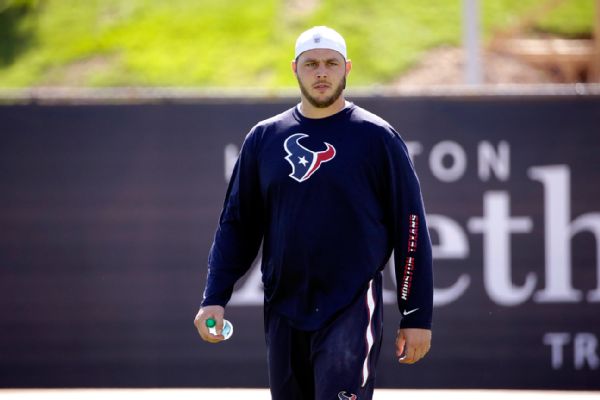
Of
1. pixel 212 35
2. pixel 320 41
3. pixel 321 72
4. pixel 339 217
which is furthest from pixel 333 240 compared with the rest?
pixel 212 35

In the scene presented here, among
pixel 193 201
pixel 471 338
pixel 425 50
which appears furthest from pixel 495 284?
pixel 425 50

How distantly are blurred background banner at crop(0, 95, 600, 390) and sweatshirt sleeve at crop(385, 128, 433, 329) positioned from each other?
3290 millimetres

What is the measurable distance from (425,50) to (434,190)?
9.97 m

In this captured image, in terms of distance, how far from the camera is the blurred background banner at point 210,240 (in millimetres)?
7363

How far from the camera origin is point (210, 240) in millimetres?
7457

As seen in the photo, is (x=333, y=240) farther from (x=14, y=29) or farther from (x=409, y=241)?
(x=14, y=29)

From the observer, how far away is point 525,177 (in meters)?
7.37

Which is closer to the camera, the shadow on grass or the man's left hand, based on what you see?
the man's left hand

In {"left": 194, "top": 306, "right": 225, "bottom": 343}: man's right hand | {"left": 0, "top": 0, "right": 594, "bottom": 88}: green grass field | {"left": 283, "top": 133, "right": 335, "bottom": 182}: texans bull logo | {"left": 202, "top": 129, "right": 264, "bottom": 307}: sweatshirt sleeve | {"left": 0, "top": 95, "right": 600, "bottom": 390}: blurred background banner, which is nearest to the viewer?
{"left": 283, "top": 133, "right": 335, "bottom": 182}: texans bull logo

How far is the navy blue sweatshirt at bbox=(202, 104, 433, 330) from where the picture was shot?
403cm

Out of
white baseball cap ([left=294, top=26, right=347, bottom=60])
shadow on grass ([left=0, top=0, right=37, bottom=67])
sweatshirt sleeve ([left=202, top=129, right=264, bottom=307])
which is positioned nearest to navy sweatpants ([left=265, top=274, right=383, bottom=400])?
sweatshirt sleeve ([left=202, top=129, right=264, bottom=307])

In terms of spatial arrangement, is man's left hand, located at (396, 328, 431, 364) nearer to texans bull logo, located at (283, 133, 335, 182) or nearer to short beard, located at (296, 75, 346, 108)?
texans bull logo, located at (283, 133, 335, 182)

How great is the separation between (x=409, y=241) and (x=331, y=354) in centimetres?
53

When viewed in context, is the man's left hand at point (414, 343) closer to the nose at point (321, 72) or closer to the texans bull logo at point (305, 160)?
the texans bull logo at point (305, 160)
